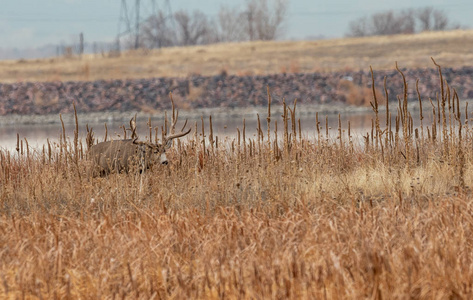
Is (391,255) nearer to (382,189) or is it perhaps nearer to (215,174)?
(382,189)

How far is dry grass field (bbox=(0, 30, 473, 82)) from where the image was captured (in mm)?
50375

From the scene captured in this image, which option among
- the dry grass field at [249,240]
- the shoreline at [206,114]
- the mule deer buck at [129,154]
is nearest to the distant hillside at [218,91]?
the shoreline at [206,114]

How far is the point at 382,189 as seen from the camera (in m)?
8.18

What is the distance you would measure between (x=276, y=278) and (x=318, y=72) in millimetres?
42654

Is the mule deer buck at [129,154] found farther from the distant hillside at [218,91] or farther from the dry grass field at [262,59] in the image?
the dry grass field at [262,59]

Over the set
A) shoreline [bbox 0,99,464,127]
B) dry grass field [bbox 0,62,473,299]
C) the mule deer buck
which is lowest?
dry grass field [bbox 0,62,473,299]

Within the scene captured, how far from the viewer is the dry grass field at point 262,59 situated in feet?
165

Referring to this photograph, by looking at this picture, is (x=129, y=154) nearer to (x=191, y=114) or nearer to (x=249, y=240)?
(x=249, y=240)

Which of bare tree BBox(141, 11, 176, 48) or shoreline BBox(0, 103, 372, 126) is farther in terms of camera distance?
bare tree BBox(141, 11, 176, 48)

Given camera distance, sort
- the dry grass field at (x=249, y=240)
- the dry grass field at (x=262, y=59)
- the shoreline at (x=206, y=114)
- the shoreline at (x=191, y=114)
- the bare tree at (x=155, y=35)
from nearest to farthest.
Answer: the dry grass field at (x=249, y=240) < the shoreline at (x=206, y=114) < the shoreline at (x=191, y=114) < the dry grass field at (x=262, y=59) < the bare tree at (x=155, y=35)

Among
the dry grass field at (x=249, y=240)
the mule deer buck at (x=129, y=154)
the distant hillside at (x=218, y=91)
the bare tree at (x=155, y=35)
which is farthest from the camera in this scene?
the bare tree at (x=155, y=35)

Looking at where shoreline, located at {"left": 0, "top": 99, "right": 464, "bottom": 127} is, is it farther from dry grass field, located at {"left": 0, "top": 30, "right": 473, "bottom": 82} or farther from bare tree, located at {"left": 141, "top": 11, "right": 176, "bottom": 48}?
bare tree, located at {"left": 141, "top": 11, "right": 176, "bottom": 48}

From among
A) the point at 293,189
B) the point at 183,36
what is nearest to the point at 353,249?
the point at 293,189

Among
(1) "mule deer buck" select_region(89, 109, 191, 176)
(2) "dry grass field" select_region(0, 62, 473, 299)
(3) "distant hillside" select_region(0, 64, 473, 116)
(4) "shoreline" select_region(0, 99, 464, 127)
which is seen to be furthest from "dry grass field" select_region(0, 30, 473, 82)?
(2) "dry grass field" select_region(0, 62, 473, 299)
